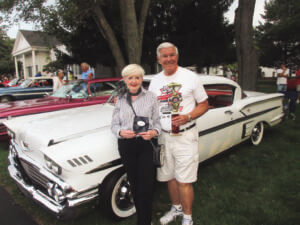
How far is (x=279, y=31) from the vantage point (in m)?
26.1

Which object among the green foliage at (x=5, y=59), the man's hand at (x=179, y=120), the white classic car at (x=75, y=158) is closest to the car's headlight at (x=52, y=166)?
the white classic car at (x=75, y=158)

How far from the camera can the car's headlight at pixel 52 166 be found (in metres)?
2.10

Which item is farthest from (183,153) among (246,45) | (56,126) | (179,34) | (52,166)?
(179,34)

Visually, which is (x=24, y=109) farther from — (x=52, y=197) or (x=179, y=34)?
(x=179, y=34)

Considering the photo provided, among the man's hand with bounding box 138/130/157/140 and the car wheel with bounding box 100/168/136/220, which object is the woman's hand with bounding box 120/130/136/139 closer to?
the man's hand with bounding box 138/130/157/140

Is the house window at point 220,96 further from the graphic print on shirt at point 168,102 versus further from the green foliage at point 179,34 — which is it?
the green foliage at point 179,34

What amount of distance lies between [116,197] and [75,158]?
Answer: 2.05ft

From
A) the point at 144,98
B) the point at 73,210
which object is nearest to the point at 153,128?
the point at 144,98

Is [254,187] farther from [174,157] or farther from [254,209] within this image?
[174,157]

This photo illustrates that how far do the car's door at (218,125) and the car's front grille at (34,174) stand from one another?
1.91 m

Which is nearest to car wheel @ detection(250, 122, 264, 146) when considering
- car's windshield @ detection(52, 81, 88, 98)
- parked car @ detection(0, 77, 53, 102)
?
car's windshield @ detection(52, 81, 88, 98)

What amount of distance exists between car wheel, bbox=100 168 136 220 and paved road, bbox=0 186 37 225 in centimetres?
92

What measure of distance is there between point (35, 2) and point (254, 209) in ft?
29.0

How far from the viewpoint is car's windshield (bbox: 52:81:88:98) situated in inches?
211
